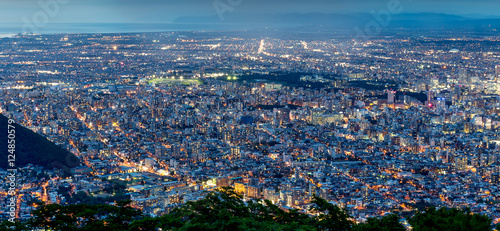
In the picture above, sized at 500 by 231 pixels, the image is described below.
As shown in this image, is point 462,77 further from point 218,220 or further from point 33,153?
point 218,220

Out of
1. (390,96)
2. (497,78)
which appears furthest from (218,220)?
(497,78)

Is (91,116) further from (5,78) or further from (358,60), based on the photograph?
(358,60)

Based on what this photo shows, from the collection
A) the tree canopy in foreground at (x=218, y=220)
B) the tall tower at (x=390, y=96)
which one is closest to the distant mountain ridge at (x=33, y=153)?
the tree canopy in foreground at (x=218, y=220)

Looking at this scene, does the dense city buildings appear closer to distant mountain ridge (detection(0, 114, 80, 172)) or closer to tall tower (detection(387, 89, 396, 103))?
tall tower (detection(387, 89, 396, 103))

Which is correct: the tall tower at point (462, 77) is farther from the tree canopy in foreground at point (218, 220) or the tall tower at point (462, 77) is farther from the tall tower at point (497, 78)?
the tree canopy in foreground at point (218, 220)

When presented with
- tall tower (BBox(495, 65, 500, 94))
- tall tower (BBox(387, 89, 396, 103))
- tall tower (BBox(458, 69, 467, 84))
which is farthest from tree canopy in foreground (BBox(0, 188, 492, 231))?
tall tower (BBox(458, 69, 467, 84))

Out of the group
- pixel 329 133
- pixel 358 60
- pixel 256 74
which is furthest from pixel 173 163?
pixel 358 60
